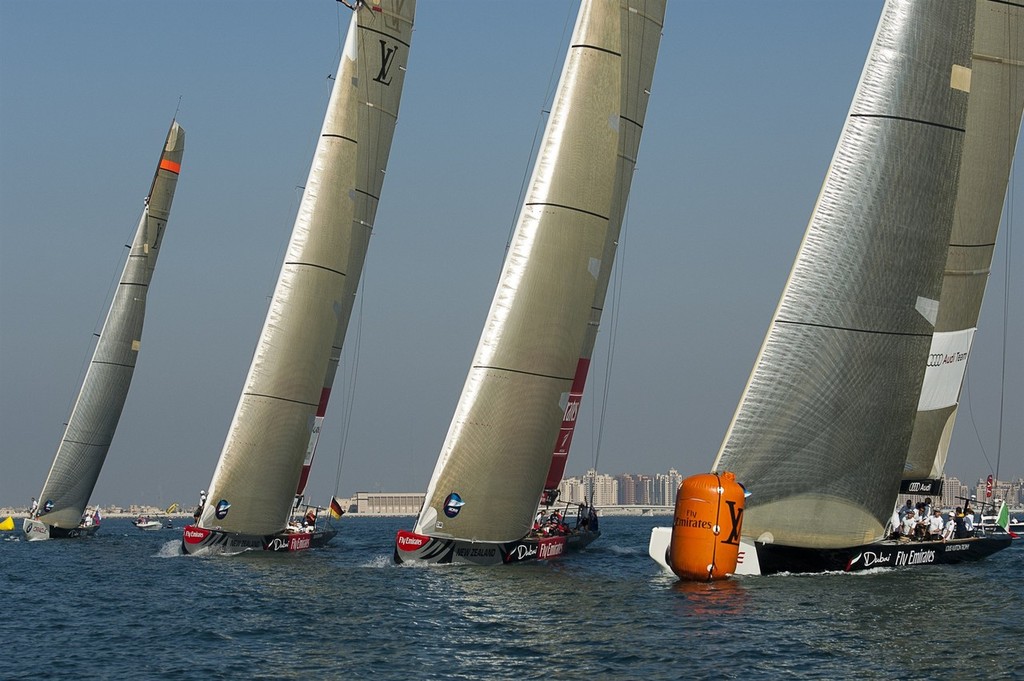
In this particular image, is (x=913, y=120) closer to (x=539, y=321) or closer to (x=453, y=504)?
(x=539, y=321)

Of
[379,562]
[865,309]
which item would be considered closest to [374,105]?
[379,562]

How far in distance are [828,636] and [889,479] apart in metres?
7.13

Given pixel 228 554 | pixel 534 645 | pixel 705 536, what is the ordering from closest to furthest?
pixel 534 645 < pixel 705 536 < pixel 228 554

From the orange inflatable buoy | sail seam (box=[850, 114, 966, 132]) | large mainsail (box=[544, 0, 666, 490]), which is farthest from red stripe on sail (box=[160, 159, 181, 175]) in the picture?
the orange inflatable buoy

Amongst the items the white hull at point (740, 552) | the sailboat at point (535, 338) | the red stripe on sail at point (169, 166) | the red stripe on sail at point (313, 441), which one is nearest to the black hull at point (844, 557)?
the white hull at point (740, 552)

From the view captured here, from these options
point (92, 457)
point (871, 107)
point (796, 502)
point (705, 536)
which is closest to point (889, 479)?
point (796, 502)

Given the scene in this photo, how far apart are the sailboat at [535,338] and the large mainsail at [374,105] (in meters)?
8.64

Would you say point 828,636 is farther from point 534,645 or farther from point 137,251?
point 137,251

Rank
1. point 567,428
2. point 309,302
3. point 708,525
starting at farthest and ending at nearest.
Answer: point 567,428
point 309,302
point 708,525

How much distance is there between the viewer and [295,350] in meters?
33.8

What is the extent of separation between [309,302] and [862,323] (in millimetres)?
15359

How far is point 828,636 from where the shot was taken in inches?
721

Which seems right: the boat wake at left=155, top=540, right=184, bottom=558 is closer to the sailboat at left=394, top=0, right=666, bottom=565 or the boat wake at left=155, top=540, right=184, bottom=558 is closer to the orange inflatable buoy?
the sailboat at left=394, top=0, right=666, bottom=565

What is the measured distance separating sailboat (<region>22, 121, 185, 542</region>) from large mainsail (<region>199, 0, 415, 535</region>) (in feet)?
45.9
